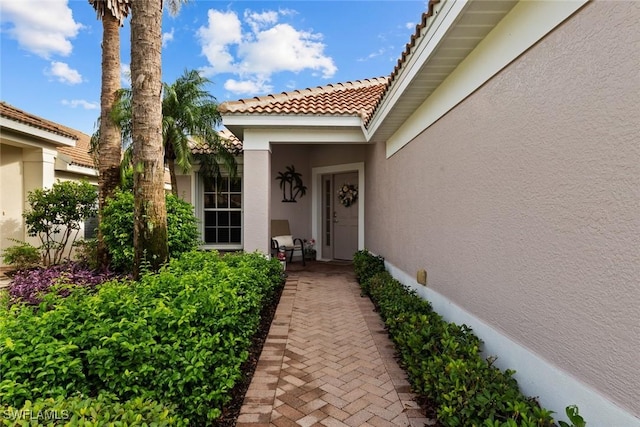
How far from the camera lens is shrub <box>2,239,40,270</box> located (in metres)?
8.02

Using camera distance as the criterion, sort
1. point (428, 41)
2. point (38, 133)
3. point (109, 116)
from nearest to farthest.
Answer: point (428, 41) < point (109, 116) < point (38, 133)

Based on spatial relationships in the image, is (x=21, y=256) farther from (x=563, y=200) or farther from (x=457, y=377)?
(x=563, y=200)

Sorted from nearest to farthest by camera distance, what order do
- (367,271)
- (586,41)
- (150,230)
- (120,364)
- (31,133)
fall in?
(586,41) < (120,364) < (150,230) < (367,271) < (31,133)

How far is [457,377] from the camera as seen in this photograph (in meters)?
2.55

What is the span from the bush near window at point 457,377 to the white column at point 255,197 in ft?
14.2

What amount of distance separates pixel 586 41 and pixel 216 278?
12.3 ft

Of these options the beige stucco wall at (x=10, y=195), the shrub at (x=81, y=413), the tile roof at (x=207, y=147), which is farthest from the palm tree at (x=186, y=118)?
the shrub at (x=81, y=413)

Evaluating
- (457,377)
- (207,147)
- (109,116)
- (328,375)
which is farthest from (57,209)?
(457,377)

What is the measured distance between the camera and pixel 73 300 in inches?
118

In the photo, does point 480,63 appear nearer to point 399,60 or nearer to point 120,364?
point 399,60

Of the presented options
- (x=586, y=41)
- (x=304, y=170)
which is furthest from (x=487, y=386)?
(x=304, y=170)

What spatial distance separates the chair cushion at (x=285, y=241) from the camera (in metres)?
10.3

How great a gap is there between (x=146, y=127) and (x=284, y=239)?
5.95 m

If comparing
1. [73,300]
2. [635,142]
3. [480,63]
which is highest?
[480,63]
